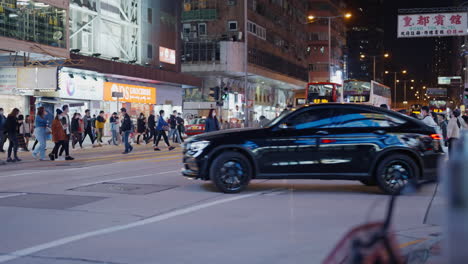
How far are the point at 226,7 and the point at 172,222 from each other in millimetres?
55000

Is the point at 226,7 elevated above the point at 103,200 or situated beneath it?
elevated above

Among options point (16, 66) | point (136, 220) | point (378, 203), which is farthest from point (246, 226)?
point (16, 66)

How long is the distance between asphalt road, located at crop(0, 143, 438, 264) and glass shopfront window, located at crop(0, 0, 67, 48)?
18.0m

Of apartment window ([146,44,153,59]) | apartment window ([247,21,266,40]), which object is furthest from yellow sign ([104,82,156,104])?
apartment window ([247,21,266,40])

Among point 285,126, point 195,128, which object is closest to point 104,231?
point 285,126

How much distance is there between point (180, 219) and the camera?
26.7ft

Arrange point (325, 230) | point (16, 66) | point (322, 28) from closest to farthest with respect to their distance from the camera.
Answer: point (325, 230) < point (16, 66) < point (322, 28)

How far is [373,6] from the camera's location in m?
198

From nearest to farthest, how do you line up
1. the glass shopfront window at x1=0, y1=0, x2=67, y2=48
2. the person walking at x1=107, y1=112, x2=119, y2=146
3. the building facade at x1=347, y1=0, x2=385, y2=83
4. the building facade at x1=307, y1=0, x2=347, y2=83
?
the glass shopfront window at x1=0, y1=0, x2=67, y2=48 < the person walking at x1=107, y1=112, x2=119, y2=146 < the building facade at x1=307, y1=0, x2=347, y2=83 < the building facade at x1=347, y1=0, x2=385, y2=83

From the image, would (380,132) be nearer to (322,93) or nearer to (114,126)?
(114,126)

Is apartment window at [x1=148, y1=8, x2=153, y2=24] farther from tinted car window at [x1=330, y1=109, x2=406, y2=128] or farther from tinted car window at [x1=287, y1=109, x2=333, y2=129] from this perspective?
tinted car window at [x1=330, y1=109, x2=406, y2=128]

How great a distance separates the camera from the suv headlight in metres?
10.7

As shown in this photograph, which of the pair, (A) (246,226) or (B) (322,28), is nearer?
(A) (246,226)

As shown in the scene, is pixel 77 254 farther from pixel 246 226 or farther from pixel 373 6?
pixel 373 6
